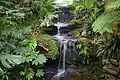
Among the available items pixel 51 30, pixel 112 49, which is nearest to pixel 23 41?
pixel 112 49

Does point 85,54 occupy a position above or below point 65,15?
below

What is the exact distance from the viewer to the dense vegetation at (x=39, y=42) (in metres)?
3.27

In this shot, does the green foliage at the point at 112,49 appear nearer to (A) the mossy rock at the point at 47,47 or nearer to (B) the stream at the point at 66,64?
(B) the stream at the point at 66,64

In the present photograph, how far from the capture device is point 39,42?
5648 millimetres

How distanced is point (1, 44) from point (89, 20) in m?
4.08

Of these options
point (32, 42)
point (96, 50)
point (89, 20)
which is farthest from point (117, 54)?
point (89, 20)

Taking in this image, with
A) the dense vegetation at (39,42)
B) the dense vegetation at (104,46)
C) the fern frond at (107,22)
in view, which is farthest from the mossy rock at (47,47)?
the fern frond at (107,22)

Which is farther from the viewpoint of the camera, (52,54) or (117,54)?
(52,54)

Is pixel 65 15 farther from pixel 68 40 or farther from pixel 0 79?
pixel 0 79

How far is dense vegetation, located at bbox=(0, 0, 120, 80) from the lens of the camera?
3271 mm

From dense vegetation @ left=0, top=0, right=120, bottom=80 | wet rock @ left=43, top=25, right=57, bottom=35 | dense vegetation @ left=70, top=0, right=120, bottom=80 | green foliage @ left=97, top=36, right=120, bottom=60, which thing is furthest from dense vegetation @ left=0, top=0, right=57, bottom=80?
green foliage @ left=97, top=36, right=120, bottom=60

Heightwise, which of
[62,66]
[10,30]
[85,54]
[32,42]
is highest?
[10,30]

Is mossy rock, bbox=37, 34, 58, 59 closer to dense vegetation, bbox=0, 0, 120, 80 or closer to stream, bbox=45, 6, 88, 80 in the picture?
dense vegetation, bbox=0, 0, 120, 80

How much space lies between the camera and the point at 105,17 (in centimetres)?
319
